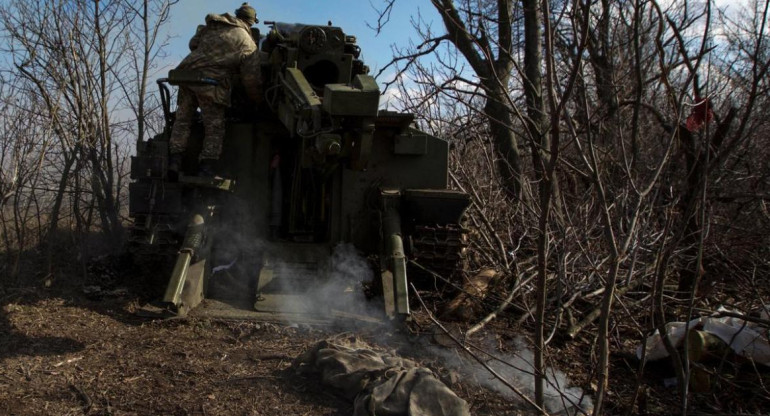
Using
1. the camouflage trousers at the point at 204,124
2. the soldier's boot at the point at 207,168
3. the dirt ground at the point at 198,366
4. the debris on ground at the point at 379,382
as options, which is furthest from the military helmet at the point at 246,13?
the debris on ground at the point at 379,382

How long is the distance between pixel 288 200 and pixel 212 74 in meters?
1.47

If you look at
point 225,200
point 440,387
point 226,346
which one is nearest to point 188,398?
point 226,346

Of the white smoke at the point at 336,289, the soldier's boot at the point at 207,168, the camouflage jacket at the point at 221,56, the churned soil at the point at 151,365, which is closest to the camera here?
the churned soil at the point at 151,365

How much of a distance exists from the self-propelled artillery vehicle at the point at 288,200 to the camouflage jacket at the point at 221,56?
5.1 inches

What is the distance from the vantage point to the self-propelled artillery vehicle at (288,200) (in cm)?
601

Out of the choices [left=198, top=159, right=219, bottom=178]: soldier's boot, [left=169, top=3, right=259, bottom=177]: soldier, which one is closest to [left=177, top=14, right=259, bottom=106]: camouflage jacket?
[left=169, top=3, right=259, bottom=177]: soldier

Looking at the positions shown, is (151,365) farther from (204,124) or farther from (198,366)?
(204,124)

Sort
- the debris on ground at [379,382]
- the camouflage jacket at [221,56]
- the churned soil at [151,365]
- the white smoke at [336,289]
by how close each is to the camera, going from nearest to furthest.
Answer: the debris on ground at [379,382] < the churned soil at [151,365] < the white smoke at [336,289] < the camouflage jacket at [221,56]

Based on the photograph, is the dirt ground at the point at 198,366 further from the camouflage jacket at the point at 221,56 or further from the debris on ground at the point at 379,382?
the camouflage jacket at the point at 221,56

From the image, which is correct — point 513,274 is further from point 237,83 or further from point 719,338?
point 237,83

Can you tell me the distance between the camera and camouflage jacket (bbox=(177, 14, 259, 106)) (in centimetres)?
652

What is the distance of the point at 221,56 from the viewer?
21.5 feet

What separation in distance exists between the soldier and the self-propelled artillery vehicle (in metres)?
0.11

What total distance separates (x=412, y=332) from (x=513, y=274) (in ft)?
5.64
